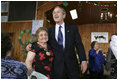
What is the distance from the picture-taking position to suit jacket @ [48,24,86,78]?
1.59 metres

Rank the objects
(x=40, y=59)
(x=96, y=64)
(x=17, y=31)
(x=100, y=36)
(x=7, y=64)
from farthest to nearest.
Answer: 1. (x=100, y=36)
2. (x=17, y=31)
3. (x=96, y=64)
4. (x=40, y=59)
5. (x=7, y=64)

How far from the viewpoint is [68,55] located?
161 cm

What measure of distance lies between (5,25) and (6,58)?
6.35m

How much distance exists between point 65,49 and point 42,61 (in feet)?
0.99

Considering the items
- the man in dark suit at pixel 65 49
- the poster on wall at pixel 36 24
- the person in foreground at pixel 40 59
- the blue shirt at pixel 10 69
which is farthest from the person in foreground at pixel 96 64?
the poster on wall at pixel 36 24

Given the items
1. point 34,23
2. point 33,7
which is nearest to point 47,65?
point 34,23

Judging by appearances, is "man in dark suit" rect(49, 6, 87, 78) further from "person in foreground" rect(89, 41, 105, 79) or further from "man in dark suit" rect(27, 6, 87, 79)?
"person in foreground" rect(89, 41, 105, 79)

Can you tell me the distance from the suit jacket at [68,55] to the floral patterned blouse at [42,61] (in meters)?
0.08

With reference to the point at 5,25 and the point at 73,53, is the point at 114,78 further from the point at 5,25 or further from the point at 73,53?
the point at 5,25

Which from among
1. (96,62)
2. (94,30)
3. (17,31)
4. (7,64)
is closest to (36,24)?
(17,31)

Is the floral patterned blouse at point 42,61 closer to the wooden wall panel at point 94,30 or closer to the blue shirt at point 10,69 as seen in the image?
the blue shirt at point 10,69

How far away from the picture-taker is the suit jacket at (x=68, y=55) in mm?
1588

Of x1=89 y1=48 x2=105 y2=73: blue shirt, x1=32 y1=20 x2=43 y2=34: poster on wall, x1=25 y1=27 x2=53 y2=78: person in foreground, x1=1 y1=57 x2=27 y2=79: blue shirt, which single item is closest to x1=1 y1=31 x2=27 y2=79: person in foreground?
x1=1 y1=57 x2=27 y2=79: blue shirt

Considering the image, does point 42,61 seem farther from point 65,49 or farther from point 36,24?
point 36,24
